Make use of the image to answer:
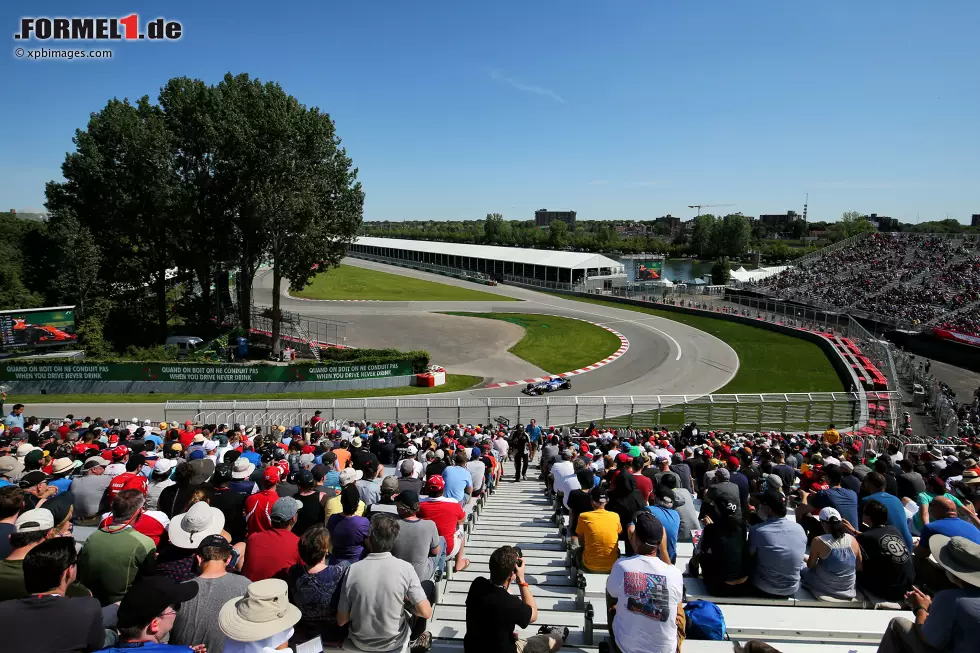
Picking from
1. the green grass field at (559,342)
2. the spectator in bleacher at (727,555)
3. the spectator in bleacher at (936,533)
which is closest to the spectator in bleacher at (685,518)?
the spectator in bleacher at (727,555)

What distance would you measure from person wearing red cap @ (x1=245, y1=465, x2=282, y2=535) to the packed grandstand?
0.08 feet

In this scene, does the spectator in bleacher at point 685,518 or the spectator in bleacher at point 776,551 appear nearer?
the spectator in bleacher at point 776,551

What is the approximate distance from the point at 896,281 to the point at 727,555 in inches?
2517

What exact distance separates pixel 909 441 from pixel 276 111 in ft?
113

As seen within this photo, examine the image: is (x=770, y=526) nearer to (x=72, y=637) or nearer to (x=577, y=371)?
(x=72, y=637)

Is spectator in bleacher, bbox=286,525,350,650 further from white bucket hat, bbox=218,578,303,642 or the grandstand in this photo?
the grandstand

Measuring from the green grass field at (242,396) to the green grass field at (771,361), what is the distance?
15286 millimetres

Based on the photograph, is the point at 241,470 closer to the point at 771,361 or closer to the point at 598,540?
the point at 598,540

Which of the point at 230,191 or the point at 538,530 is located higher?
the point at 230,191

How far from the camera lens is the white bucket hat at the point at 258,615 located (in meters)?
3.47

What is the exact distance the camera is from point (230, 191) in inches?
1332

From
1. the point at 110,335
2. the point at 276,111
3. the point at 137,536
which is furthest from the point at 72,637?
the point at 110,335

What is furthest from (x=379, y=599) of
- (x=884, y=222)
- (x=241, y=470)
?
(x=884, y=222)

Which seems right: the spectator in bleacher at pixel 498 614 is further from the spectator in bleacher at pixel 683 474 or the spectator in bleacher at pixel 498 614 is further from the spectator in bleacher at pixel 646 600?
the spectator in bleacher at pixel 683 474
